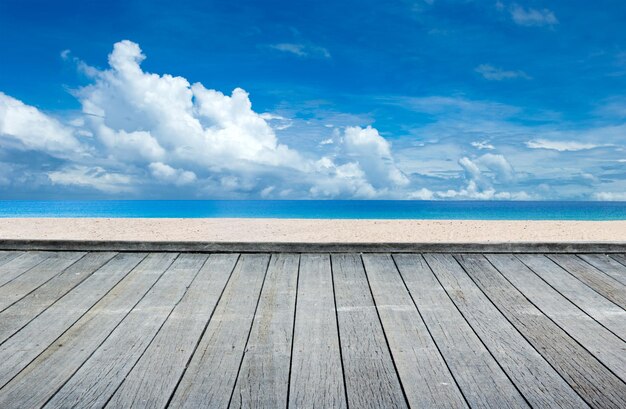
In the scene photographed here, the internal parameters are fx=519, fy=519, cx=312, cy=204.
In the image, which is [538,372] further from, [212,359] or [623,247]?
[623,247]

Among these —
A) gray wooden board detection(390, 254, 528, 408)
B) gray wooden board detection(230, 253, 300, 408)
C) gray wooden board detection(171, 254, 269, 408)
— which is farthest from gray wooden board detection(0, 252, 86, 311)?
gray wooden board detection(390, 254, 528, 408)

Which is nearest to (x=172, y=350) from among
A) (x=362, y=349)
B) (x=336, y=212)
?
(x=362, y=349)

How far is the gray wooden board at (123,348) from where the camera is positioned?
1637 millimetres

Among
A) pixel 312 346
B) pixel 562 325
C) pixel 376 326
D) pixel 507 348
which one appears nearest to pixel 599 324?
pixel 562 325

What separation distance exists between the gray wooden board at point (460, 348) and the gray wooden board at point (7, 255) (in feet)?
7.74

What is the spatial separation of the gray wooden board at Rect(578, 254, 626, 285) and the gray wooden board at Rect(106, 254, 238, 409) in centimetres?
221

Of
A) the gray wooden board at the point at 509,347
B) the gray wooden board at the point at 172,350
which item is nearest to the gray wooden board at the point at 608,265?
the gray wooden board at the point at 509,347

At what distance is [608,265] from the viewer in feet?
10.4

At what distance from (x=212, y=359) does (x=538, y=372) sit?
1161 mm

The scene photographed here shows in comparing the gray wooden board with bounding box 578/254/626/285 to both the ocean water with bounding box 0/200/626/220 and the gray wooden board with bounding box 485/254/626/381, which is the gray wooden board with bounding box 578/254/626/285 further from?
the ocean water with bounding box 0/200/626/220

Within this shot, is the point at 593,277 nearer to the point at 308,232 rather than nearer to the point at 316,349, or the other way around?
the point at 316,349

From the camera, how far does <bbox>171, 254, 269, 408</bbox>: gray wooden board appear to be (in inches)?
64.2

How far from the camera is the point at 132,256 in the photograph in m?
3.26

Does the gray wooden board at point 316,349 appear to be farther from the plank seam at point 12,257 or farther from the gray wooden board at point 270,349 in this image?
the plank seam at point 12,257
